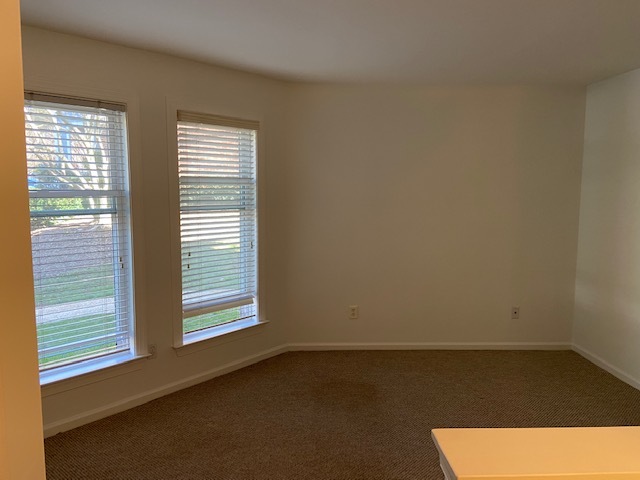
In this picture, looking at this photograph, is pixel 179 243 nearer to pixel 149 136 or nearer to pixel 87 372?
pixel 149 136

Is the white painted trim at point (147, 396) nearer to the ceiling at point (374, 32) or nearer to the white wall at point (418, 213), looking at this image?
the white wall at point (418, 213)

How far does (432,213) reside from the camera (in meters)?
4.06

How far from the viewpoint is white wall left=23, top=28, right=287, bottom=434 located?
2615mm

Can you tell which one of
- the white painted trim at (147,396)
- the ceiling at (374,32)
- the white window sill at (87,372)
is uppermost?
the ceiling at (374,32)

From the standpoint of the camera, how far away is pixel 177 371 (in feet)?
10.8

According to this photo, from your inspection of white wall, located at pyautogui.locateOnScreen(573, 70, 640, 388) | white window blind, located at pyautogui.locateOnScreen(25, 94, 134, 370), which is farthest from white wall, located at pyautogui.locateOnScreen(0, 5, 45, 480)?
white wall, located at pyautogui.locateOnScreen(573, 70, 640, 388)

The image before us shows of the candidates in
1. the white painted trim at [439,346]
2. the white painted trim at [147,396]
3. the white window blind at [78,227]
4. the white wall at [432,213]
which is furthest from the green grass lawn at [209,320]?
the white painted trim at [439,346]

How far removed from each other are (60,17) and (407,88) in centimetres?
264

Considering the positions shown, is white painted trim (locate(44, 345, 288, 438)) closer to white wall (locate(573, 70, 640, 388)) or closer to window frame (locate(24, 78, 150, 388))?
window frame (locate(24, 78, 150, 388))

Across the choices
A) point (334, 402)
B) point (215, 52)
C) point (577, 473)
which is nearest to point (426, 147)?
point (215, 52)

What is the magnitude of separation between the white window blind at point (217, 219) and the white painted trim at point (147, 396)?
35cm

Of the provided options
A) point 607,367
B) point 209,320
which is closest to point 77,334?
point 209,320

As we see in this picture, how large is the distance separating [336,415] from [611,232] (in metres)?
2.63

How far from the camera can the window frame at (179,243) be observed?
312cm
